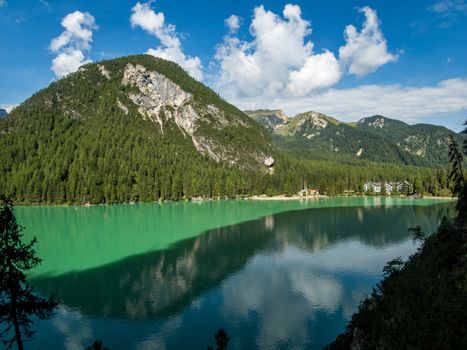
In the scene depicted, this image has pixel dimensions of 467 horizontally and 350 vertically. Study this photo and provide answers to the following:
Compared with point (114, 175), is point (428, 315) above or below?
below

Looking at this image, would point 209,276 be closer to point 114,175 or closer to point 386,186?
point 114,175

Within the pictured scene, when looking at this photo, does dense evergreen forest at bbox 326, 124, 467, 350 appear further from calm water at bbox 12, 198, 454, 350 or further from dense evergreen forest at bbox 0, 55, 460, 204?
dense evergreen forest at bbox 0, 55, 460, 204

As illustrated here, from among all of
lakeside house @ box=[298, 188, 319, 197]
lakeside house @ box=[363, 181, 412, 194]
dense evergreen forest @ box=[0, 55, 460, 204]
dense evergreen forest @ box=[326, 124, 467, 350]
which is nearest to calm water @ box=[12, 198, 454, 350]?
dense evergreen forest @ box=[326, 124, 467, 350]

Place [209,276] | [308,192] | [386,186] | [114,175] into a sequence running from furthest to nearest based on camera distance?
1. [386,186]
2. [308,192]
3. [114,175]
4. [209,276]

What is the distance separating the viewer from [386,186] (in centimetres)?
18462

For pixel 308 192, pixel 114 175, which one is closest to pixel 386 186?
pixel 308 192

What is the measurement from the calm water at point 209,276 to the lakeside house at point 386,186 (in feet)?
256

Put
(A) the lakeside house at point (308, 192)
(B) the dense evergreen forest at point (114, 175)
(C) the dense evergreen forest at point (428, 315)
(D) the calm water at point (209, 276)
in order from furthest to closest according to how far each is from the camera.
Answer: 1. (A) the lakeside house at point (308, 192)
2. (B) the dense evergreen forest at point (114, 175)
3. (D) the calm water at point (209, 276)
4. (C) the dense evergreen forest at point (428, 315)

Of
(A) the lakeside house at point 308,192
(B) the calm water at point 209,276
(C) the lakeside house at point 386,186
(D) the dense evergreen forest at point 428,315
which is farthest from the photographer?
(C) the lakeside house at point 386,186

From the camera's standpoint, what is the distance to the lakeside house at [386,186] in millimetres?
175450

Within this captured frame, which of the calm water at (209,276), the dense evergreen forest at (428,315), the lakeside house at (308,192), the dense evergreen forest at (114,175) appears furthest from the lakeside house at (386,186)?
the dense evergreen forest at (428,315)

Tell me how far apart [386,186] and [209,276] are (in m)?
157

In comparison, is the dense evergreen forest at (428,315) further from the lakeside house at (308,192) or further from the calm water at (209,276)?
the lakeside house at (308,192)

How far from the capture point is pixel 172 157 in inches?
7574
